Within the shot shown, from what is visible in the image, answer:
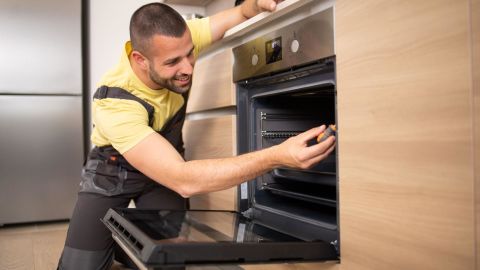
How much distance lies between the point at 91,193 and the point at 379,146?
40.8 inches

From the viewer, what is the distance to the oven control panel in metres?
0.95

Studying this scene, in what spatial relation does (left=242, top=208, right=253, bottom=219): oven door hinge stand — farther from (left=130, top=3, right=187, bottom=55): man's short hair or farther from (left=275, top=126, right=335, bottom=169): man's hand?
(left=130, top=3, right=187, bottom=55): man's short hair

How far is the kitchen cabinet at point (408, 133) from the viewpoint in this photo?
64 cm

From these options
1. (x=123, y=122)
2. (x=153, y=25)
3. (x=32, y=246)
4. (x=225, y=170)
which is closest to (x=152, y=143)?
(x=123, y=122)

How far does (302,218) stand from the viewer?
1092 millimetres

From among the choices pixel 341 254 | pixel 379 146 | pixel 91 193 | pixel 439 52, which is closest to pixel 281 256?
pixel 341 254

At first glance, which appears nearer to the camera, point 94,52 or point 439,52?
point 439,52

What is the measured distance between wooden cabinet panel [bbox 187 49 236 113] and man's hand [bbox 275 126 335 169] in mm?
449

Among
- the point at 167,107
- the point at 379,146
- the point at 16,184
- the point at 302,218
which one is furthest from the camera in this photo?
the point at 16,184

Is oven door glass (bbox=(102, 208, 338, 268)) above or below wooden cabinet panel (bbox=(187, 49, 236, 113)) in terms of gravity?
below

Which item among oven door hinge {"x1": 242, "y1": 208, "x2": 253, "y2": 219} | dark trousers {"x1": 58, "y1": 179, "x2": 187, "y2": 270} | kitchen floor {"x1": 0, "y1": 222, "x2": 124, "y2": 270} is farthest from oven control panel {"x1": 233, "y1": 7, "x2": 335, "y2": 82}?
kitchen floor {"x1": 0, "y1": 222, "x2": 124, "y2": 270}

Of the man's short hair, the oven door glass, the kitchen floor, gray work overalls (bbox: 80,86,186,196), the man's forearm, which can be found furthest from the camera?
the kitchen floor

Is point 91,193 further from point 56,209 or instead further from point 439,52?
point 56,209

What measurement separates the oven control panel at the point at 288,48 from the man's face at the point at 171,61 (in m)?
0.15
